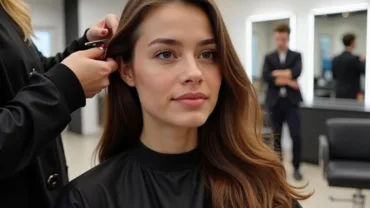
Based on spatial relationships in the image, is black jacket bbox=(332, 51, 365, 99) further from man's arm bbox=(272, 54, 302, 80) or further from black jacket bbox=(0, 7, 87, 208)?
black jacket bbox=(0, 7, 87, 208)

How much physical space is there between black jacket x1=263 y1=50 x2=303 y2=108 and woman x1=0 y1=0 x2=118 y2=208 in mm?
3269

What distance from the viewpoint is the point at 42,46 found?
24.2 feet

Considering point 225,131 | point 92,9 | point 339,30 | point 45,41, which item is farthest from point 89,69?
point 45,41

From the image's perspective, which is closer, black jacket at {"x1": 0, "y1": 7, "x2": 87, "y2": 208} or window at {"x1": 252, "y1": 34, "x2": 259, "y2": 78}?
black jacket at {"x1": 0, "y1": 7, "x2": 87, "y2": 208}

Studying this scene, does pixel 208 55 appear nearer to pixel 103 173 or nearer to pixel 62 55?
pixel 103 173

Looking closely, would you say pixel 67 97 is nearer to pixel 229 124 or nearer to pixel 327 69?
pixel 229 124

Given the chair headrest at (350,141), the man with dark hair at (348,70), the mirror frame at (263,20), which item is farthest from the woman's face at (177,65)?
the mirror frame at (263,20)

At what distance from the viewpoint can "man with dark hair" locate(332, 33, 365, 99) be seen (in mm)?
4883

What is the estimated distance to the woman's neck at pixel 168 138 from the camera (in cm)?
113

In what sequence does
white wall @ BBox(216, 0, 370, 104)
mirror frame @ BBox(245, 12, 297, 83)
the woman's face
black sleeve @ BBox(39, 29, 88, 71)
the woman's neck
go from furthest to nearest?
mirror frame @ BBox(245, 12, 297, 83), white wall @ BBox(216, 0, 370, 104), black sleeve @ BBox(39, 29, 88, 71), the woman's neck, the woman's face

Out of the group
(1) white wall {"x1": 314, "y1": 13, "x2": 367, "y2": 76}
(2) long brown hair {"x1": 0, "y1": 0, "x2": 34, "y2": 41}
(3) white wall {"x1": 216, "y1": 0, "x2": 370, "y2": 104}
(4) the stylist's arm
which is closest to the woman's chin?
(4) the stylist's arm

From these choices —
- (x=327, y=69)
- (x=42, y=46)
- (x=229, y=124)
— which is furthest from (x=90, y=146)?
(x=229, y=124)

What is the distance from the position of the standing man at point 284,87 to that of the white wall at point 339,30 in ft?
4.29

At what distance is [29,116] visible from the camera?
2.72ft
